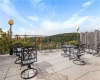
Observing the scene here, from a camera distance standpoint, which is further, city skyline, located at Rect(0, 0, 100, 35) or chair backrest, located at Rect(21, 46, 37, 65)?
city skyline, located at Rect(0, 0, 100, 35)

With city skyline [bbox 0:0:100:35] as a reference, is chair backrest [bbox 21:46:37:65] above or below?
below

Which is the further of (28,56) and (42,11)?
(42,11)

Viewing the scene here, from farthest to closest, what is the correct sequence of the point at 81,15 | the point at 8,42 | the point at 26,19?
the point at 26,19
the point at 81,15
the point at 8,42

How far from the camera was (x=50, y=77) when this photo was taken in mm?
2939

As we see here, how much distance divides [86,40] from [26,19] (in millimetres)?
6172

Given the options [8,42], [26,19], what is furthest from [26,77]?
[26,19]

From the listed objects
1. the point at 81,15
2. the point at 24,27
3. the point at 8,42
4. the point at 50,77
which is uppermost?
the point at 81,15

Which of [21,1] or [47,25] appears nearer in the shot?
[21,1]

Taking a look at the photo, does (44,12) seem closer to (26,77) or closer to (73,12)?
(73,12)

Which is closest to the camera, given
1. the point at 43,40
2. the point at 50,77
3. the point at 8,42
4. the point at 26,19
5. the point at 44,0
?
the point at 50,77

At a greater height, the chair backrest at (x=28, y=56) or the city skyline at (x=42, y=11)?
the city skyline at (x=42, y=11)

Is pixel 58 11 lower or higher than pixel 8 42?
higher

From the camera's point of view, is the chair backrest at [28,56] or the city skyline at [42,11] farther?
the city skyline at [42,11]

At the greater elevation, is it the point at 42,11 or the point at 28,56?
the point at 42,11
